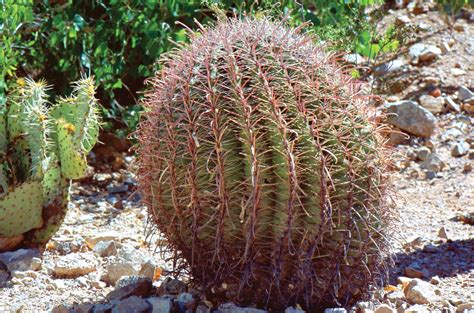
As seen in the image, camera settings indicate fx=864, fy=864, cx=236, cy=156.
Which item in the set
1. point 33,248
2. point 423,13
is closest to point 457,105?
point 423,13

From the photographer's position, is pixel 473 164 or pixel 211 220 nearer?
pixel 211 220

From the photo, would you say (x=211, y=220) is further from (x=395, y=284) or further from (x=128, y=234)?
(x=128, y=234)

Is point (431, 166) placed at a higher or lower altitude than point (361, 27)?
lower

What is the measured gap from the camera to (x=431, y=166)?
552 centimetres

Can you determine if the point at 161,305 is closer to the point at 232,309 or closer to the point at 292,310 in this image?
the point at 232,309

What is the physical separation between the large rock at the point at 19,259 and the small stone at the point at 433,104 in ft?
10.4

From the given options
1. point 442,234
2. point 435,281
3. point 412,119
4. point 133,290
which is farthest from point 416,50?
point 133,290

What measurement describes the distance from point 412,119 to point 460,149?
388 millimetres

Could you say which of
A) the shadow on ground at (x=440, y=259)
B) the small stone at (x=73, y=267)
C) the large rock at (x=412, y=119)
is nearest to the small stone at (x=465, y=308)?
the shadow on ground at (x=440, y=259)

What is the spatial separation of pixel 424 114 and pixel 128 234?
2373 millimetres

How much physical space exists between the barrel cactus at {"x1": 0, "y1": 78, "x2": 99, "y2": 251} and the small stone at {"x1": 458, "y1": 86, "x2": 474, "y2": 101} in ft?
9.91

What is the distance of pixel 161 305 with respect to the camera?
10.2ft

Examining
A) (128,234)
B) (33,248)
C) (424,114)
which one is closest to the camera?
(33,248)

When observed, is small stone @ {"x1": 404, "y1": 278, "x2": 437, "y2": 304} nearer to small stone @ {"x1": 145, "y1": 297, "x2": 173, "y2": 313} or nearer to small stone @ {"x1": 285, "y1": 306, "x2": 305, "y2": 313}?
small stone @ {"x1": 285, "y1": 306, "x2": 305, "y2": 313}
